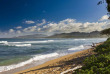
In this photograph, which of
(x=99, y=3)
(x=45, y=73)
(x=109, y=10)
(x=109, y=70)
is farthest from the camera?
(x=109, y=10)

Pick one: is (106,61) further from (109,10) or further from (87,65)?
(109,10)

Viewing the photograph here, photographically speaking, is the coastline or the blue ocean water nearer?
the coastline

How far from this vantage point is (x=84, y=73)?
4.42 metres

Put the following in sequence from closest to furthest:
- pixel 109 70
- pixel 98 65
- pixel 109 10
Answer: pixel 109 70 < pixel 98 65 < pixel 109 10

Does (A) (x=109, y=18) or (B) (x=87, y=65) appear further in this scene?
(A) (x=109, y=18)

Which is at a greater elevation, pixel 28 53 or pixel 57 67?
pixel 28 53

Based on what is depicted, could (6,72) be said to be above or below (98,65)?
below

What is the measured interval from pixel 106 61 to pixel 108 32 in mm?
3998

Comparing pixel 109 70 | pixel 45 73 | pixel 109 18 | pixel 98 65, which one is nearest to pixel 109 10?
pixel 109 18

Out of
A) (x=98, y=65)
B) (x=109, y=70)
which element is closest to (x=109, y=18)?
(x=98, y=65)

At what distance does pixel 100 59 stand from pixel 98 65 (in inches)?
30.0

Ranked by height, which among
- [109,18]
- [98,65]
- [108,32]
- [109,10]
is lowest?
[98,65]

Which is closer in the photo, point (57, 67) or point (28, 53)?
point (57, 67)

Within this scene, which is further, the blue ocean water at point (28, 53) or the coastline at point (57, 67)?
the blue ocean water at point (28, 53)
